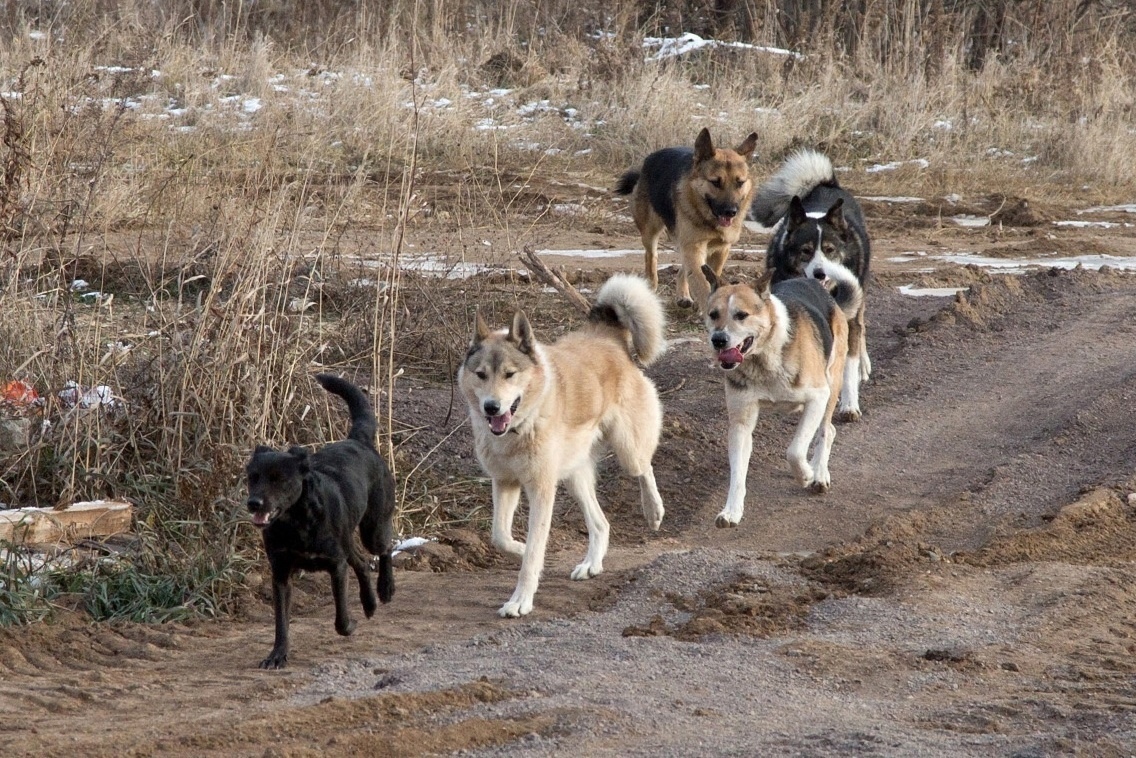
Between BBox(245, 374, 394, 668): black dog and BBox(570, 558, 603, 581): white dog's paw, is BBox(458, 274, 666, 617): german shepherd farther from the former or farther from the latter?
BBox(245, 374, 394, 668): black dog

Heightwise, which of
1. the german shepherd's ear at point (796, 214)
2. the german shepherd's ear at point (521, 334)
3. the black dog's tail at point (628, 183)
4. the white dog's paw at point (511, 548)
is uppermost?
the german shepherd's ear at point (796, 214)

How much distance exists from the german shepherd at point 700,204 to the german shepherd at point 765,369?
10.6 feet

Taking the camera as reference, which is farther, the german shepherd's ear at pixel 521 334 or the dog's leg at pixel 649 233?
the dog's leg at pixel 649 233

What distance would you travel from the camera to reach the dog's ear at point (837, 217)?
8.48 metres

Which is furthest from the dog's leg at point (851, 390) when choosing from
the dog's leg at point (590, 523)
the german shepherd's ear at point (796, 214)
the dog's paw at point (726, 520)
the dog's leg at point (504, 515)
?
the dog's leg at point (504, 515)

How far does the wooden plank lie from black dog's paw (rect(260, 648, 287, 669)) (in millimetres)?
1477

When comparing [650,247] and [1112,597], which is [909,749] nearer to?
[1112,597]

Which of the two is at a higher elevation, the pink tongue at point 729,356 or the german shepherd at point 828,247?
the german shepherd at point 828,247

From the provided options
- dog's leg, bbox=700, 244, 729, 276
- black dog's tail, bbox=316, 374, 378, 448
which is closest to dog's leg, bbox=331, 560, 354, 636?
black dog's tail, bbox=316, 374, 378, 448

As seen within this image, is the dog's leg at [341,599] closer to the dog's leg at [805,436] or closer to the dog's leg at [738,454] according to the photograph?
the dog's leg at [738,454]

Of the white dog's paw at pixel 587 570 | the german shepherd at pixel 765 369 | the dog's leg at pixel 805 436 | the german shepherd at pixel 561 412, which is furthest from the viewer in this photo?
the dog's leg at pixel 805 436

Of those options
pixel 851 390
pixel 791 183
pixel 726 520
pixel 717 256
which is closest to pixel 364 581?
pixel 726 520

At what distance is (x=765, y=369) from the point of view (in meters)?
6.91

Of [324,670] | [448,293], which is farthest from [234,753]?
[448,293]
